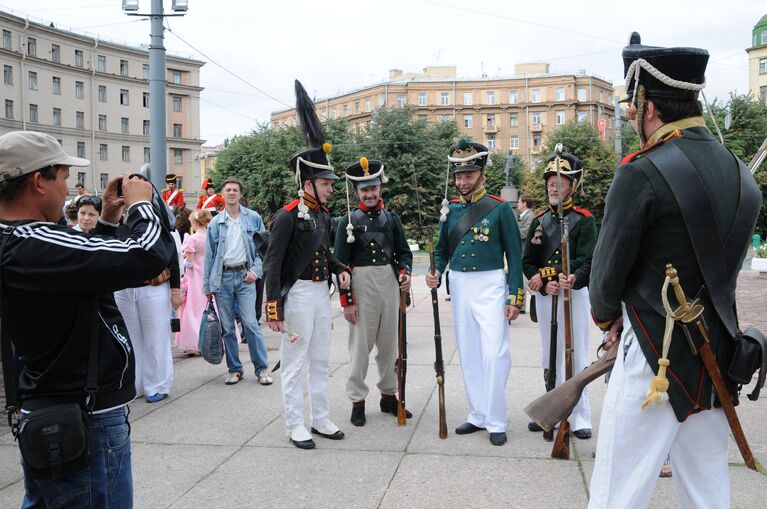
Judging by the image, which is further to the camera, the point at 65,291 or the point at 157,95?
the point at 157,95

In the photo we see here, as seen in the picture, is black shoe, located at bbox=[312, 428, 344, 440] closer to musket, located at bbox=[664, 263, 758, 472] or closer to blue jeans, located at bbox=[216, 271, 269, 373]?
blue jeans, located at bbox=[216, 271, 269, 373]

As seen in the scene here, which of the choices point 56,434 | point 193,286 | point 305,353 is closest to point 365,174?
point 305,353

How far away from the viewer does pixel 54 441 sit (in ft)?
7.91

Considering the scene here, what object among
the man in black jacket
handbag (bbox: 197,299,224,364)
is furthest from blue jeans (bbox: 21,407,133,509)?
handbag (bbox: 197,299,224,364)

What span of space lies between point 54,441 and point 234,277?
5268mm

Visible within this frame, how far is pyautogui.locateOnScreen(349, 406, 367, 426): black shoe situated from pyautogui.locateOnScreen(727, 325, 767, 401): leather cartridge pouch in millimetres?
3675

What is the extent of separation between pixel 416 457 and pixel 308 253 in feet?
5.94

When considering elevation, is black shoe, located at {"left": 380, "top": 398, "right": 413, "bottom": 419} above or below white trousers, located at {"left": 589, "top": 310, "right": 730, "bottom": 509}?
below

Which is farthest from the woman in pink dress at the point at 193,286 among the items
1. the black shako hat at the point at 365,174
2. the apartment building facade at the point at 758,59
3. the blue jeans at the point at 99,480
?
the apartment building facade at the point at 758,59

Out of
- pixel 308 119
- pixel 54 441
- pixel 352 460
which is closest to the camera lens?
pixel 54 441

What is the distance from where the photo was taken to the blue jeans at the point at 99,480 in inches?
99.9

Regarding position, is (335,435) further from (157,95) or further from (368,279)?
(157,95)

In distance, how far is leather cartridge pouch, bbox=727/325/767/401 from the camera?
2.66 metres

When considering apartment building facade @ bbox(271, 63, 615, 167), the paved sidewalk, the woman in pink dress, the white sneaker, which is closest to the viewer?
the paved sidewalk
